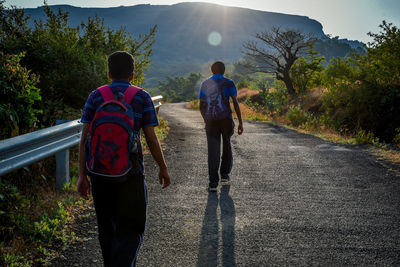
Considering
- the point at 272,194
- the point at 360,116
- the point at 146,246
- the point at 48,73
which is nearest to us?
the point at 146,246

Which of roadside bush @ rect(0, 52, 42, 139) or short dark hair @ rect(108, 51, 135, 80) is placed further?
roadside bush @ rect(0, 52, 42, 139)

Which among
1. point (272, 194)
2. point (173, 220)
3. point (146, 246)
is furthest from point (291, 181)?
point (146, 246)

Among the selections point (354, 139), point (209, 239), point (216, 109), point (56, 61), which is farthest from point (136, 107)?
point (354, 139)

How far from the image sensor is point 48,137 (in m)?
4.30

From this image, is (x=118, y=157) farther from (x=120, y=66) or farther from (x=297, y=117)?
(x=297, y=117)

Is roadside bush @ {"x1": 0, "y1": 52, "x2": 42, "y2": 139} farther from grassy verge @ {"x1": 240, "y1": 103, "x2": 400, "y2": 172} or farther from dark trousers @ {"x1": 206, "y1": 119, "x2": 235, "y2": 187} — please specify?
grassy verge @ {"x1": 240, "y1": 103, "x2": 400, "y2": 172}

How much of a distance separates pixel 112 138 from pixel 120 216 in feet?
2.00

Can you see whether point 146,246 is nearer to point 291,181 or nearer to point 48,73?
point 291,181

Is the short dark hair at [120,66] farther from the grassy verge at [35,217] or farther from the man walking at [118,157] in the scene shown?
the grassy verge at [35,217]

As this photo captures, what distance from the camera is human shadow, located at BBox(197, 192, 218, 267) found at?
3291mm

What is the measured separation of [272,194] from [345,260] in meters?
2.19

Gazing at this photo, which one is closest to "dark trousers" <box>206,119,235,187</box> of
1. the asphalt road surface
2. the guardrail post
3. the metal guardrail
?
the asphalt road surface

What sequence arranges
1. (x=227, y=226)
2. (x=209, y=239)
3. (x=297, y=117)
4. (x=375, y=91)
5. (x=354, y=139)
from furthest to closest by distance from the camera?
(x=297, y=117)
(x=375, y=91)
(x=354, y=139)
(x=227, y=226)
(x=209, y=239)

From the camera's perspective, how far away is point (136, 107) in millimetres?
2578
